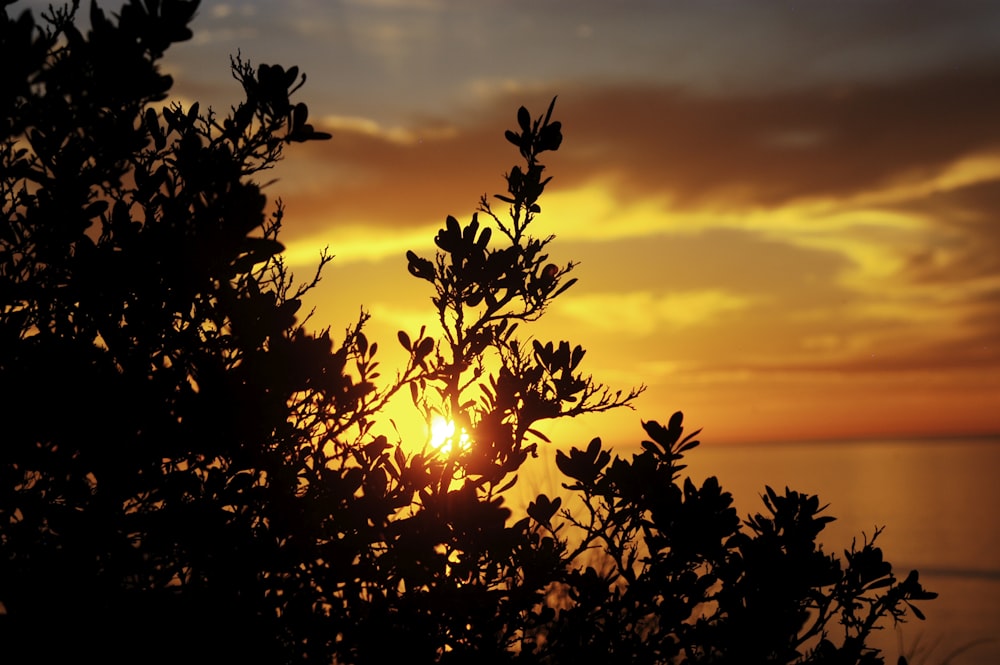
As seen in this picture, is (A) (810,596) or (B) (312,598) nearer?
(B) (312,598)

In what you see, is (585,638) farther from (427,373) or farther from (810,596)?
(427,373)

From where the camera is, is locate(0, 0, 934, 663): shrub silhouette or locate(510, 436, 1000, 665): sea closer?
locate(0, 0, 934, 663): shrub silhouette

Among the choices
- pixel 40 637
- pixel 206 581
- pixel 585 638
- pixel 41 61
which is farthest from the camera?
pixel 585 638

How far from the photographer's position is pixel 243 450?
479cm

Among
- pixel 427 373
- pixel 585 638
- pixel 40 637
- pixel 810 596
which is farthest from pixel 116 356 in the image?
pixel 810 596

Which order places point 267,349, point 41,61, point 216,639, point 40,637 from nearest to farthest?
point 41,61 → point 40,637 → point 216,639 → point 267,349

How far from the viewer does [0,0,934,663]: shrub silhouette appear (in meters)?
4.43

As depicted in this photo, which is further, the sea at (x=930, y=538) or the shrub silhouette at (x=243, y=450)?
the sea at (x=930, y=538)

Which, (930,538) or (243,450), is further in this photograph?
(930,538)

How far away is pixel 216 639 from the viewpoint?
171 inches

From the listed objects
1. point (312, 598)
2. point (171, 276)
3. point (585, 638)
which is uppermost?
point (171, 276)

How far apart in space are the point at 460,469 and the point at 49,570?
2324mm

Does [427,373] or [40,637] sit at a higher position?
[427,373]

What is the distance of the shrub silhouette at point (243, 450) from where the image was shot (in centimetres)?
443
